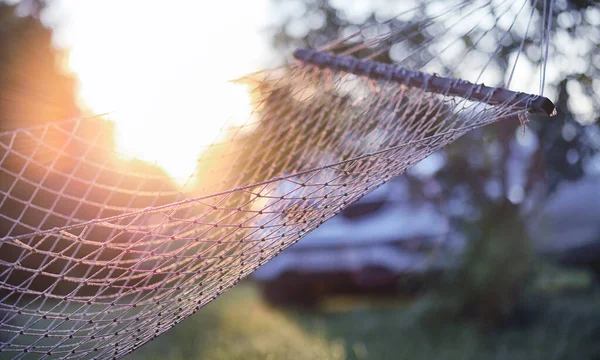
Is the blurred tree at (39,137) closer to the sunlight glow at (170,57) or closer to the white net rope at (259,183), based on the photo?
the sunlight glow at (170,57)

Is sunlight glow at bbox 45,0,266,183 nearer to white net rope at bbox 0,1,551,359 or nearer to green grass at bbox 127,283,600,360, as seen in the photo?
white net rope at bbox 0,1,551,359

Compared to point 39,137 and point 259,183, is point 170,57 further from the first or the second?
point 259,183

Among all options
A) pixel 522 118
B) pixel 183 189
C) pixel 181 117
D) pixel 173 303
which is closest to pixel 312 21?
pixel 181 117

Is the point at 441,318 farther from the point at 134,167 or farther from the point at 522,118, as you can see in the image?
the point at 522,118

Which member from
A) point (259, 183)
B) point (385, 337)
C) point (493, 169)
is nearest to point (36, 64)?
point (385, 337)

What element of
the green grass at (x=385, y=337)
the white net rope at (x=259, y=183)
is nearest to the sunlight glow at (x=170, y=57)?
the white net rope at (x=259, y=183)

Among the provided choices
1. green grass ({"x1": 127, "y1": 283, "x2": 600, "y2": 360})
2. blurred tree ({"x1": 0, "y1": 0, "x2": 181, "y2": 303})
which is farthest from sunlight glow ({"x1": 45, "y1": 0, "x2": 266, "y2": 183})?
green grass ({"x1": 127, "y1": 283, "x2": 600, "y2": 360})

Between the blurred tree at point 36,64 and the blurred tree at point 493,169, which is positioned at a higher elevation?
the blurred tree at point 36,64
